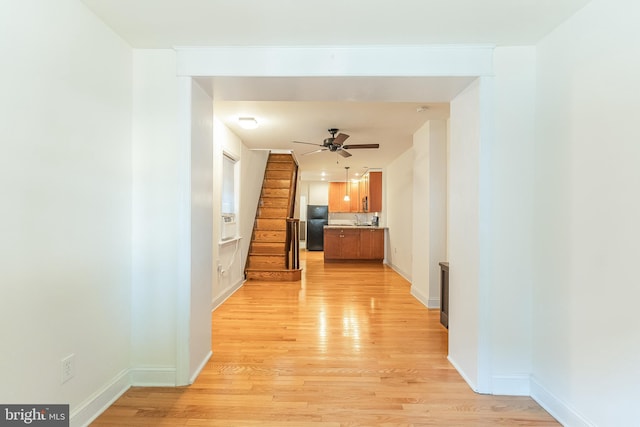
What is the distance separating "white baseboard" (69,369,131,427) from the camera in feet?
5.23

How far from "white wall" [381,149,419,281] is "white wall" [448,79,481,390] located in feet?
7.32

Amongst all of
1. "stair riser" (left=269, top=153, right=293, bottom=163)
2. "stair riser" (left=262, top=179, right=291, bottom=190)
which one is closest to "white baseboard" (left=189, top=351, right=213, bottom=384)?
"stair riser" (left=262, top=179, right=291, bottom=190)

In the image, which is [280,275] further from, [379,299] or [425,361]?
[425,361]

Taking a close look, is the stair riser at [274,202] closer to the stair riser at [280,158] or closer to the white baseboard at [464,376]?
the stair riser at [280,158]

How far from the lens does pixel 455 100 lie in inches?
92.5

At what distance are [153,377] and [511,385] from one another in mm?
2504

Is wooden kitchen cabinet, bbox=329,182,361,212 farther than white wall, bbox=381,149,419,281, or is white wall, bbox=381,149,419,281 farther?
wooden kitchen cabinet, bbox=329,182,361,212

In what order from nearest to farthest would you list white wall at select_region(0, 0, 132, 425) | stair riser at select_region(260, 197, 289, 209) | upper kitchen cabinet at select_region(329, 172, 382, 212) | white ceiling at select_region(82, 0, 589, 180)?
white wall at select_region(0, 0, 132, 425) < white ceiling at select_region(82, 0, 589, 180) < stair riser at select_region(260, 197, 289, 209) < upper kitchen cabinet at select_region(329, 172, 382, 212)

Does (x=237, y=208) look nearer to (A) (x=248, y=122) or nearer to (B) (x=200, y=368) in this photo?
(A) (x=248, y=122)

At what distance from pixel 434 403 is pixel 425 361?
21.4 inches

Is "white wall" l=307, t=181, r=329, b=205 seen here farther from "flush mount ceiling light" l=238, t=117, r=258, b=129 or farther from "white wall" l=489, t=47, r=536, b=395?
"white wall" l=489, t=47, r=536, b=395

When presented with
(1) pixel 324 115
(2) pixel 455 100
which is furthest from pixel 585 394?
(1) pixel 324 115

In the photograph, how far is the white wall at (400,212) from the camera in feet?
18.1
